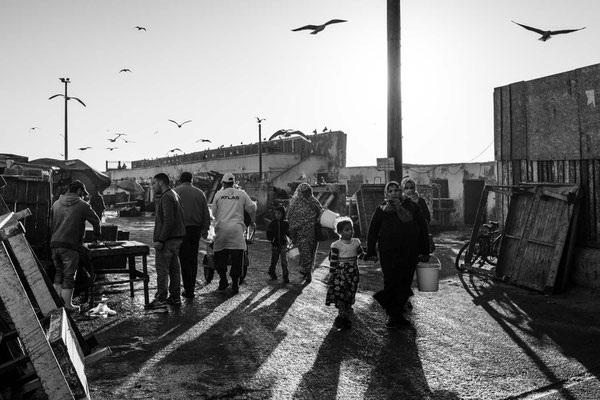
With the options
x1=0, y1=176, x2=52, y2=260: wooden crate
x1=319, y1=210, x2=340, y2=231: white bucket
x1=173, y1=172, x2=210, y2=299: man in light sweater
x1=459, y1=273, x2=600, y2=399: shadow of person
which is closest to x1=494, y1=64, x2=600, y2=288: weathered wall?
x1=459, y1=273, x2=600, y2=399: shadow of person

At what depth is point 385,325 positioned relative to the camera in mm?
7055

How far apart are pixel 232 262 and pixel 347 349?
12.7ft

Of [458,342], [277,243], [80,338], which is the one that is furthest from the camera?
[277,243]

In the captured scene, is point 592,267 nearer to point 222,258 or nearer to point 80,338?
point 222,258

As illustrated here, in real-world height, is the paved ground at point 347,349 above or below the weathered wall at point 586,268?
below

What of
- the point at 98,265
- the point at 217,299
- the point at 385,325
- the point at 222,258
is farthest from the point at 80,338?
the point at 98,265

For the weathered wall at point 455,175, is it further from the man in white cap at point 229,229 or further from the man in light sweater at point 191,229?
the man in light sweater at point 191,229

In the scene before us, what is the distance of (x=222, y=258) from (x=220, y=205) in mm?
912

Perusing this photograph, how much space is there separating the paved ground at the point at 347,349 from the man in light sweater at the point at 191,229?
14.6 inches

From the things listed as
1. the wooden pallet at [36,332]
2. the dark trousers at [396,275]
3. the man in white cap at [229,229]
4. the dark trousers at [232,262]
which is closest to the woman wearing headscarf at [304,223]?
the man in white cap at [229,229]

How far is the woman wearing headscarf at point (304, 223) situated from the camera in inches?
417

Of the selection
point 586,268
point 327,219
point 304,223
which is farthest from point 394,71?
point 586,268

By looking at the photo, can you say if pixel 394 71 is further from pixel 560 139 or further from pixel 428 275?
pixel 428 275

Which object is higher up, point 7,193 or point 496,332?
point 7,193
